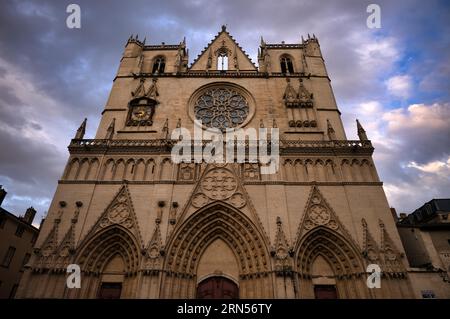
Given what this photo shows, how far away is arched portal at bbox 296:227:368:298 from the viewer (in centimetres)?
1377

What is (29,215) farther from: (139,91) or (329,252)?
(329,252)

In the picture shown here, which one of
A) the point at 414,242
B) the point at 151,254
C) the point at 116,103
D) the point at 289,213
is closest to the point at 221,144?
the point at 289,213

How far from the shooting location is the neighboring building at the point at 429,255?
13102 millimetres

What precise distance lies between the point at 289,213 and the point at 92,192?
12.3 meters

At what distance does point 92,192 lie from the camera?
16.1 metres

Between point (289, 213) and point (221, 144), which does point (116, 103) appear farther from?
point (289, 213)

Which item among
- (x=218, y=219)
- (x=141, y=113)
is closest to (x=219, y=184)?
(x=218, y=219)

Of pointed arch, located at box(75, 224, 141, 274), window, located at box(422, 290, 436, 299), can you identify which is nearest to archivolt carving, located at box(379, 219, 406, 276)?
window, located at box(422, 290, 436, 299)

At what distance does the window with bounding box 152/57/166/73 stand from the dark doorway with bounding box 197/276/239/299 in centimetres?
1912

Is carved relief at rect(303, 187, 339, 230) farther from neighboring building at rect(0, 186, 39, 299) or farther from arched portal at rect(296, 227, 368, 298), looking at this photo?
neighboring building at rect(0, 186, 39, 299)

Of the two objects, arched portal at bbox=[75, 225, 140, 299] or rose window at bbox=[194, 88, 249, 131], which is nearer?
arched portal at bbox=[75, 225, 140, 299]

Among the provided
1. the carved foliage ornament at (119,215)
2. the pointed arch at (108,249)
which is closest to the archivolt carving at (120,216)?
the carved foliage ornament at (119,215)

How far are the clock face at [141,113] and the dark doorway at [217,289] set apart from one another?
12.9 metres
